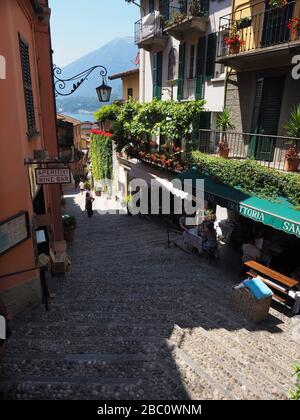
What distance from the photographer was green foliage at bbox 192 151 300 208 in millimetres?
8573

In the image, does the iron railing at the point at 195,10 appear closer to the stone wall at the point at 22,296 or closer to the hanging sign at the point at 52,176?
the hanging sign at the point at 52,176

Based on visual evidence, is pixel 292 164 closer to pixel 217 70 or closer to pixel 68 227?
pixel 217 70

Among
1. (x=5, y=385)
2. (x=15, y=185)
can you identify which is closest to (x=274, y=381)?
(x=5, y=385)

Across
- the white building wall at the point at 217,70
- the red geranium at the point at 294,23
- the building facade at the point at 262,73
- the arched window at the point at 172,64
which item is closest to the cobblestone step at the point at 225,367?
the building facade at the point at 262,73

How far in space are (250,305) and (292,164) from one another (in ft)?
14.0

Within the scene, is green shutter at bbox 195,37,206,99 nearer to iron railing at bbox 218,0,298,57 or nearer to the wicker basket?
iron railing at bbox 218,0,298,57

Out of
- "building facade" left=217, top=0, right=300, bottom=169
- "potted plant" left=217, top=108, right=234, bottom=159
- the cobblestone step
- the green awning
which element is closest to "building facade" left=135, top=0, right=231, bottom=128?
"building facade" left=217, top=0, right=300, bottom=169

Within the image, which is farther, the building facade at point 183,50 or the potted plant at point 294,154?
the building facade at point 183,50

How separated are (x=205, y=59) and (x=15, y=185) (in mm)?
10865

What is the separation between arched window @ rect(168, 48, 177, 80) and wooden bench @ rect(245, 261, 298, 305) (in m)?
11.7

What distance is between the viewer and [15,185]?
6.65m

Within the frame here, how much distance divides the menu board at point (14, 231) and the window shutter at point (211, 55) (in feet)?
34.6

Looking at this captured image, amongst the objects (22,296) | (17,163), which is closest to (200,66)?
(17,163)

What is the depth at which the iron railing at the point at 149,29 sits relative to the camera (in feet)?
54.3
